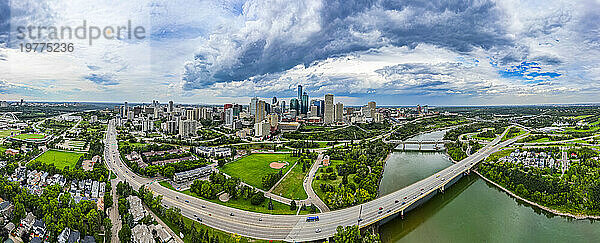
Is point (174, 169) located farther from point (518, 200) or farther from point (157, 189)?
point (518, 200)

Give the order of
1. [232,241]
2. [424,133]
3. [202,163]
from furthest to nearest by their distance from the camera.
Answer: [424,133]
[202,163]
[232,241]

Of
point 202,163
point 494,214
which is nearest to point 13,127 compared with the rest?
point 202,163

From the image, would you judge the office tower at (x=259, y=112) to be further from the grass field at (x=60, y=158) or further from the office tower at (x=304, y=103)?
the grass field at (x=60, y=158)

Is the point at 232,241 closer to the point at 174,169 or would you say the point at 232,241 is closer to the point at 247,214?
the point at 247,214

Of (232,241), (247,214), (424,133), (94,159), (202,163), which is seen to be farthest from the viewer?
(424,133)

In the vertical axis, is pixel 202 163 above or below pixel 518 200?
above

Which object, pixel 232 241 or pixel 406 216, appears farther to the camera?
pixel 406 216

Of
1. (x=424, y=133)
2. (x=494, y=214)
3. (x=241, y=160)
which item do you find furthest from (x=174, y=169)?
(x=424, y=133)

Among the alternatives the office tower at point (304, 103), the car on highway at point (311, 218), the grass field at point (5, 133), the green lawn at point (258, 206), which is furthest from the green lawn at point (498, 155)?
the grass field at point (5, 133)
